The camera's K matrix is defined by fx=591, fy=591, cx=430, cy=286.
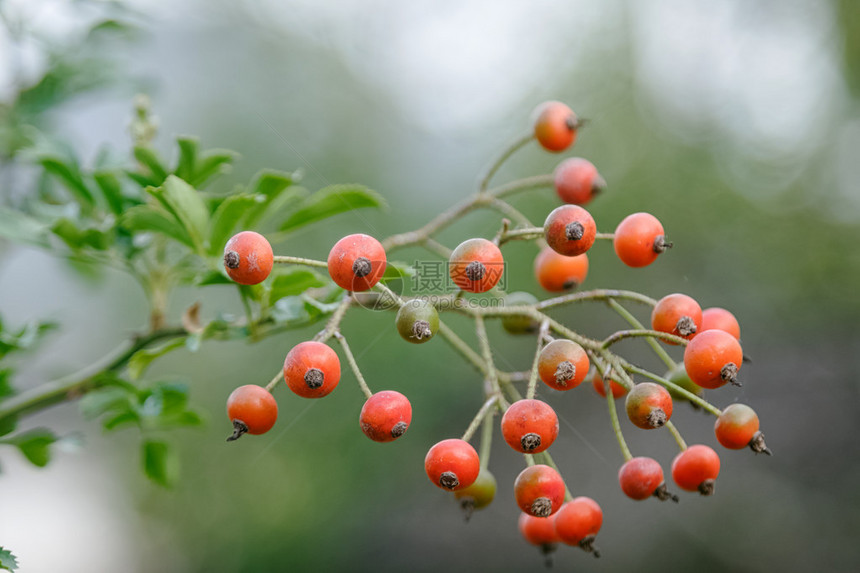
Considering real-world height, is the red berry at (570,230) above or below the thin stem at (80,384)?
above

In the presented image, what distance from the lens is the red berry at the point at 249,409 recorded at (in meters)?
Answer: 1.20

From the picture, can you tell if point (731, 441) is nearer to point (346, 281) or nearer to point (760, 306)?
point (346, 281)

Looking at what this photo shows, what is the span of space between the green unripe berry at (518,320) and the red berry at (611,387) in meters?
0.20

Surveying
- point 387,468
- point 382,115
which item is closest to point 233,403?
point 387,468

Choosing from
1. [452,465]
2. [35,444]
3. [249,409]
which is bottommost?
[35,444]

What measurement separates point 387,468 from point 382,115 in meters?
3.24

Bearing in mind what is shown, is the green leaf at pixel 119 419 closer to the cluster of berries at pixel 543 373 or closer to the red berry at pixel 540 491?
the cluster of berries at pixel 543 373

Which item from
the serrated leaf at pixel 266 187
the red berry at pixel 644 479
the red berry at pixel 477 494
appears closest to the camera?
the red berry at pixel 644 479

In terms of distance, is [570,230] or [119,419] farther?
[119,419]

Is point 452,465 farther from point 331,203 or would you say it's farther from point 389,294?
point 331,203

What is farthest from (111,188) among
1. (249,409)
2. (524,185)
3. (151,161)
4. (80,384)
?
(524,185)

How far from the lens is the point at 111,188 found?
1594 mm

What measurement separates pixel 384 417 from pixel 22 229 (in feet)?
4.09

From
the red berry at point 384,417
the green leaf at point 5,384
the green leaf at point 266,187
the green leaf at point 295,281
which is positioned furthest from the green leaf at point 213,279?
the green leaf at point 5,384
